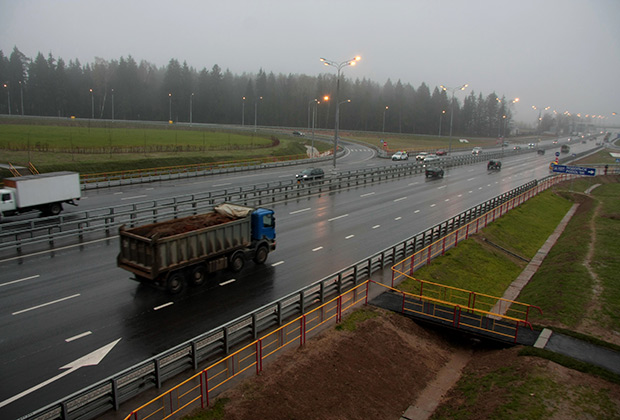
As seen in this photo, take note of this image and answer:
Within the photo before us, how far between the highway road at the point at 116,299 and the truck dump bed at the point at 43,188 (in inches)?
343

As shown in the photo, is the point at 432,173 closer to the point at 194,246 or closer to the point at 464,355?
the point at 464,355

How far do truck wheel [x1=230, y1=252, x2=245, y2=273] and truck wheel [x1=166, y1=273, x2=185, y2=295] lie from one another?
254 centimetres

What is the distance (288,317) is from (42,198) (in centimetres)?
2222

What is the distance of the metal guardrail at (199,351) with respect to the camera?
960cm

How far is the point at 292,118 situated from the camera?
6565 inches

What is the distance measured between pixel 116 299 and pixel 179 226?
356 cm

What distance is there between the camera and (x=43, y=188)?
95.2 feet

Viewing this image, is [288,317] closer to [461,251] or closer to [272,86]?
[461,251]

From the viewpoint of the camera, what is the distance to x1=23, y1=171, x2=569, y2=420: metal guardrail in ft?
31.5

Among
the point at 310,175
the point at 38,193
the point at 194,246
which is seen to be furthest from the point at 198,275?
the point at 310,175

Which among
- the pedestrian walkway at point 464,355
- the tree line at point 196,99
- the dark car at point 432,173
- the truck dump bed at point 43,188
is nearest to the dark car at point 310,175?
the dark car at point 432,173

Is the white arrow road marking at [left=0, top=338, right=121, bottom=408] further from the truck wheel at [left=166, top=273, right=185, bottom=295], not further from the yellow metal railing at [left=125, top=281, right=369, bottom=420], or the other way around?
the truck wheel at [left=166, top=273, right=185, bottom=295]

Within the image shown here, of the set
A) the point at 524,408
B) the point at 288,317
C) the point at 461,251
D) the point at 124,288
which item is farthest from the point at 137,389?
the point at 461,251

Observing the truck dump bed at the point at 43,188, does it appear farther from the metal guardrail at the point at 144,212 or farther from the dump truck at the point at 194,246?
the dump truck at the point at 194,246
